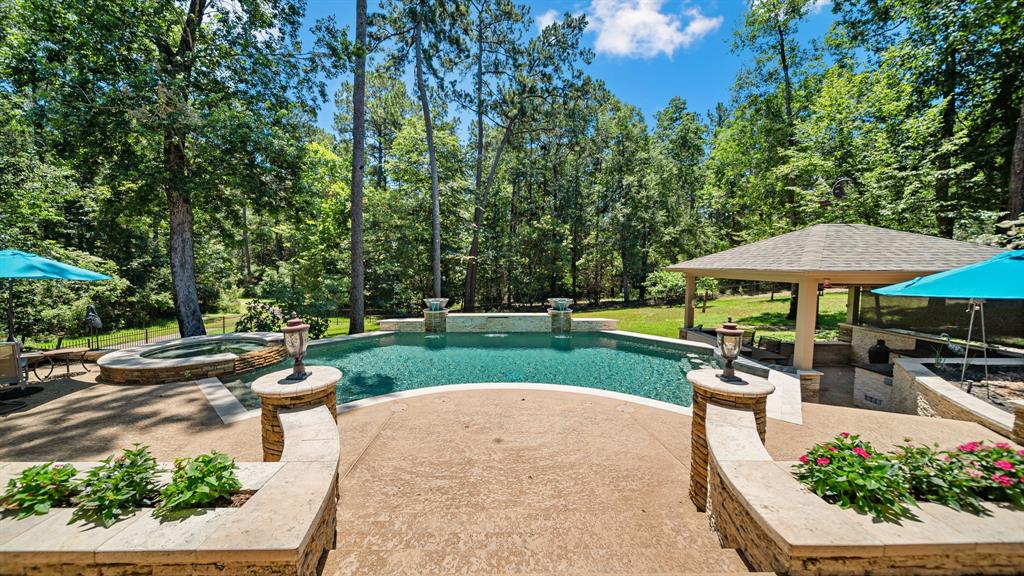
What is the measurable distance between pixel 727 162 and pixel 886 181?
38.6ft

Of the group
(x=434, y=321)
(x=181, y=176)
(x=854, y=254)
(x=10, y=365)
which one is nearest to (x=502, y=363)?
(x=434, y=321)

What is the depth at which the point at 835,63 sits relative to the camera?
1738cm

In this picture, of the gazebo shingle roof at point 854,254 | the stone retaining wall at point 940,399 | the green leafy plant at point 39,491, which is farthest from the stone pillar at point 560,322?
the green leafy plant at point 39,491

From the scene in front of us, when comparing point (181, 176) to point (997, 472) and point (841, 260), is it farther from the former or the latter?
point (841, 260)

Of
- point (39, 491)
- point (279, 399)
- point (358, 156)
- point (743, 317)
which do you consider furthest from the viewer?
point (743, 317)

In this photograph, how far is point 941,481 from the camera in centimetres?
231

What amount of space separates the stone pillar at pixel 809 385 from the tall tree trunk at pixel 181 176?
52.7 ft

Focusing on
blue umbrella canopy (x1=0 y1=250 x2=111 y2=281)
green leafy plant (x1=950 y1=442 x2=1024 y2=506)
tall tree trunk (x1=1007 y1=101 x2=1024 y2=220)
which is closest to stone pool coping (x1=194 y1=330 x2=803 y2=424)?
blue umbrella canopy (x1=0 y1=250 x2=111 y2=281)

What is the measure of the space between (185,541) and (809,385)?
9859 millimetres

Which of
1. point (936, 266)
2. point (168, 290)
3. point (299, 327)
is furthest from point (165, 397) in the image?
point (168, 290)

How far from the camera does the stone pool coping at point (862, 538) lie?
6.22ft

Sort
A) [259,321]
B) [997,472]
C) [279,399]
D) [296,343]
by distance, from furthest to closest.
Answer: [259,321] < [296,343] < [279,399] < [997,472]

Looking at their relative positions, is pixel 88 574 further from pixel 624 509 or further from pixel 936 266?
pixel 936 266

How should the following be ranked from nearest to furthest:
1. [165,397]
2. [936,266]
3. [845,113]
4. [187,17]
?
[165,397] < [936,266] < [187,17] < [845,113]
